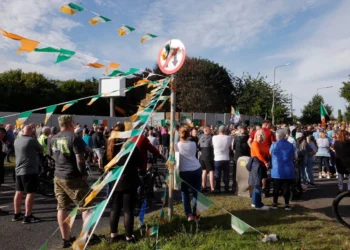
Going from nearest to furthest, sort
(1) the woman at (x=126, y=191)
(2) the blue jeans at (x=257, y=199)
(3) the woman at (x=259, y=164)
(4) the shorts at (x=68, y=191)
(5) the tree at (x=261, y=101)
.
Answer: (1) the woman at (x=126, y=191) → (4) the shorts at (x=68, y=191) → (3) the woman at (x=259, y=164) → (2) the blue jeans at (x=257, y=199) → (5) the tree at (x=261, y=101)

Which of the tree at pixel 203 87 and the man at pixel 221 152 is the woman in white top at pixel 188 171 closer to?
the man at pixel 221 152

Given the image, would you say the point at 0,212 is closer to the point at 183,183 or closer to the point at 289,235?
the point at 183,183

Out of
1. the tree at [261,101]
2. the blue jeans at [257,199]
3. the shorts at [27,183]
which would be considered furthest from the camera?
the tree at [261,101]

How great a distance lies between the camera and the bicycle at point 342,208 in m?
5.45

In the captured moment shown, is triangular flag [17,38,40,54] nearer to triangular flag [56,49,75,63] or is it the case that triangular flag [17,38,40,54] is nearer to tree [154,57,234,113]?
triangular flag [56,49,75,63]

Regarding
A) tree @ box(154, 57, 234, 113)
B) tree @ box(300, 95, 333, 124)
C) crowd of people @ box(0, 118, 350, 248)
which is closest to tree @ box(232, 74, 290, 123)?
tree @ box(154, 57, 234, 113)

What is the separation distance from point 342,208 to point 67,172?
18.6 feet

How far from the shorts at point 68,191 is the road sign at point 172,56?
86.4 inches

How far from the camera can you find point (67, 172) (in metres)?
4.84

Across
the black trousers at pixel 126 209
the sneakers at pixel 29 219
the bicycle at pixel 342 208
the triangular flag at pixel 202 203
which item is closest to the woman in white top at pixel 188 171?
the triangular flag at pixel 202 203

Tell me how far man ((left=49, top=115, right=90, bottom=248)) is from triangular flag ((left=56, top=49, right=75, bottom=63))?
1.20 m

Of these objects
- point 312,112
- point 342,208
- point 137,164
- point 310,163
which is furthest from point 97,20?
point 312,112

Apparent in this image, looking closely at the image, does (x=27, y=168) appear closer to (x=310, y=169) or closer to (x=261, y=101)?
(x=310, y=169)

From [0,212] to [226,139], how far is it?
5269mm
